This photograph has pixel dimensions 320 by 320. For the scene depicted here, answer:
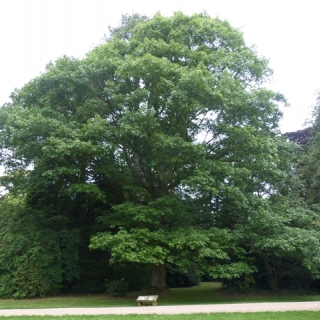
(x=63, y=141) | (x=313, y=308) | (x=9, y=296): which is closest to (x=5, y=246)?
(x=9, y=296)

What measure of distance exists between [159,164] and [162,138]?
2.75 meters

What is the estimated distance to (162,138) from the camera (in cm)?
1460

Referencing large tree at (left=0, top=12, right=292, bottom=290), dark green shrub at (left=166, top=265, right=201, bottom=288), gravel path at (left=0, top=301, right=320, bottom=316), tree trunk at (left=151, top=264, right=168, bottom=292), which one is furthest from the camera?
dark green shrub at (left=166, top=265, right=201, bottom=288)

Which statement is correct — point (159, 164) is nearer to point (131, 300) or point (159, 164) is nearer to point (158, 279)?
point (158, 279)

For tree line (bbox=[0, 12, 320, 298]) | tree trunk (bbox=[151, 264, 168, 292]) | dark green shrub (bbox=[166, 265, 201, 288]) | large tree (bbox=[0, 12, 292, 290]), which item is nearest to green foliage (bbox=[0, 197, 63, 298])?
tree line (bbox=[0, 12, 320, 298])

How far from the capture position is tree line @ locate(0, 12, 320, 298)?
48.9 ft

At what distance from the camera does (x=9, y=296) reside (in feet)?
57.1

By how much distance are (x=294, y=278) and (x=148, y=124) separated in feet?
36.9

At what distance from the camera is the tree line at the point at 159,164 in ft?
48.9

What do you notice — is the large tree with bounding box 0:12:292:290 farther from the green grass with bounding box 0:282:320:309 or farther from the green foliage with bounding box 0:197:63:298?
the green foliage with bounding box 0:197:63:298

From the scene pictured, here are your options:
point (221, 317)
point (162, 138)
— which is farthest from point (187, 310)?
point (162, 138)

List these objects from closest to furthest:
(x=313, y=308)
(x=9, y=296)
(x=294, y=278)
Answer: (x=313, y=308)
(x=9, y=296)
(x=294, y=278)

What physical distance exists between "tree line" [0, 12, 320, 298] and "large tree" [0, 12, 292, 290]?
0.06m

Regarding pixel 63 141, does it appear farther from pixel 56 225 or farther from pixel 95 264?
pixel 95 264
